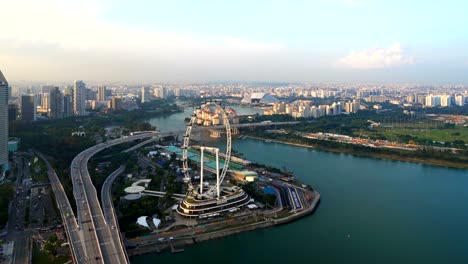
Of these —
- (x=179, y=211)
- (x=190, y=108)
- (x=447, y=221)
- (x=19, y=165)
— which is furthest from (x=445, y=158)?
(x=190, y=108)

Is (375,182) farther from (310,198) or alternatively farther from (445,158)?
(445,158)

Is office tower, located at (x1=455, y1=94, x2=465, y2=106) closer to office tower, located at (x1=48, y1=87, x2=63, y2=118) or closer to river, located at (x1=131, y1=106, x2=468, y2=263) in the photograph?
river, located at (x1=131, y1=106, x2=468, y2=263)

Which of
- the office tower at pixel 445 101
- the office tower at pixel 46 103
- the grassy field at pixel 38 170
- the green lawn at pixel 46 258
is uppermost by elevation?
the office tower at pixel 445 101

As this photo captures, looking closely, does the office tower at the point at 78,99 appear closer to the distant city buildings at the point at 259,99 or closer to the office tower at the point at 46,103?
the office tower at the point at 46,103

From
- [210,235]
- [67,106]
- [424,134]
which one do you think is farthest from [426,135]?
[67,106]

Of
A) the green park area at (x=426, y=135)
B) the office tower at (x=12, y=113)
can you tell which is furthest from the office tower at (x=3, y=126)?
the green park area at (x=426, y=135)

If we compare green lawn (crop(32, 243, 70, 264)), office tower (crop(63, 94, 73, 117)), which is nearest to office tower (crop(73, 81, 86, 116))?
office tower (crop(63, 94, 73, 117))

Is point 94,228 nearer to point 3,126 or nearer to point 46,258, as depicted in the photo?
point 46,258

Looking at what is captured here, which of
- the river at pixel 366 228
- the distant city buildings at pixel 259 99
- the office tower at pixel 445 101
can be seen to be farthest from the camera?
the distant city buildings at pixel 259 99
